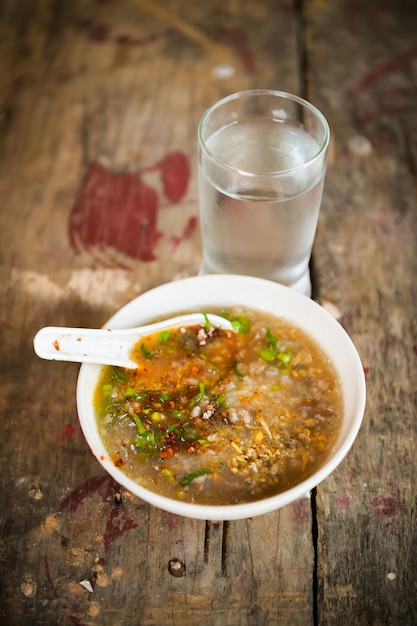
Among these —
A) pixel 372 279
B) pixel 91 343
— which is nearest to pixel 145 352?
pixel 91 343

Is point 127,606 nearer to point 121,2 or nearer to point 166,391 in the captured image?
point 166,391

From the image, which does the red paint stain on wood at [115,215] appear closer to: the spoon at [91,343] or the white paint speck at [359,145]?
the spoon at [91,343]

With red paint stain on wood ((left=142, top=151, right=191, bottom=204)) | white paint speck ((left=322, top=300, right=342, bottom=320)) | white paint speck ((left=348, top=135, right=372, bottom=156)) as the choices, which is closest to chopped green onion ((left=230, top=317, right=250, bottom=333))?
white paint speck ((left=322, top=300, right=342, bottom=320))

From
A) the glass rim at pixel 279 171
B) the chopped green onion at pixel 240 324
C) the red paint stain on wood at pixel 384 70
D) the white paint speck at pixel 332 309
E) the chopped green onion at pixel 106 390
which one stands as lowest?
the white paint speck at pixel 332 309

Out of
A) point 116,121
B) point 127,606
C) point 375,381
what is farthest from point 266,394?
point 116,121

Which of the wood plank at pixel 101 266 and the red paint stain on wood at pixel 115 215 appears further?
the red paint stain on wood at pixel 115 215

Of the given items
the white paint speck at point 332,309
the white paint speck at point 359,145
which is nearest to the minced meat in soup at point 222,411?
the white paint speck at point 332,309

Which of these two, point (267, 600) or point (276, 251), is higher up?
Result: point (276, 251)

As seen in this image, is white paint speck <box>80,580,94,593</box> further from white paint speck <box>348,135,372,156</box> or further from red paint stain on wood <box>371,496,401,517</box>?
white paint speck <box>348,135,372,156</box>
